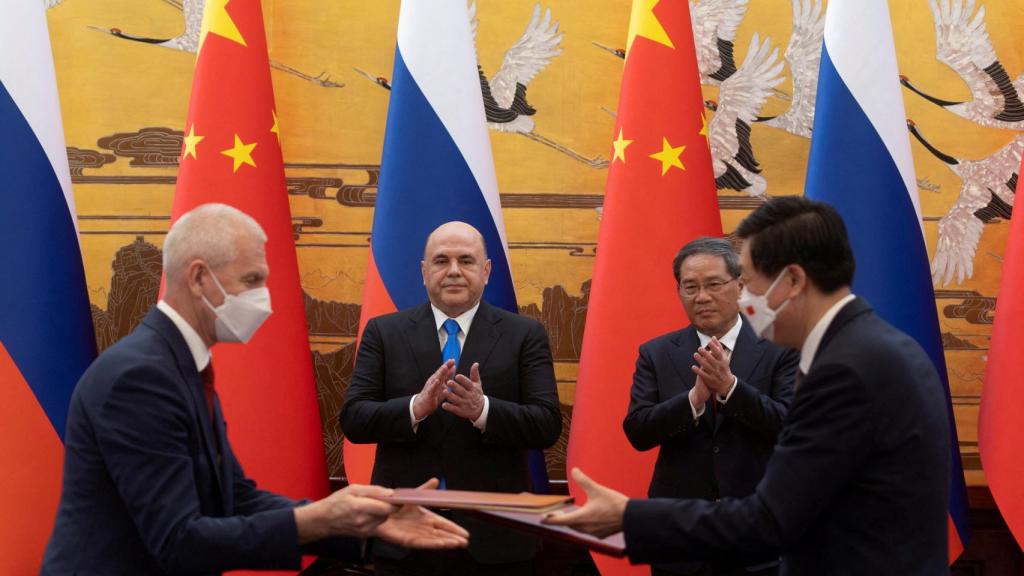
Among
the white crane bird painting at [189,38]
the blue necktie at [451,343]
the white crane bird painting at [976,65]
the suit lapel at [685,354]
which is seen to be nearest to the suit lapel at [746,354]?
the suit lapel at [685,354]

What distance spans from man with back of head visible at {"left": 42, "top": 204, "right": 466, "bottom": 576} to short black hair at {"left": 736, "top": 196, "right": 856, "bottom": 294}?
948 mm

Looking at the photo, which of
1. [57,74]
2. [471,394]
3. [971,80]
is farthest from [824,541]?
[57,74]

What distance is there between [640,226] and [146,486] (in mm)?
2342

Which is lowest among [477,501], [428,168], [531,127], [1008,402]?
[1008,402]

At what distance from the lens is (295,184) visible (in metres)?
4.37

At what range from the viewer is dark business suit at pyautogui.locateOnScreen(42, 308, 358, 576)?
1.88 meters

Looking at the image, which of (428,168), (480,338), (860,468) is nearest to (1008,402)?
(480,338)

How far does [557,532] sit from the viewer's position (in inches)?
78.7

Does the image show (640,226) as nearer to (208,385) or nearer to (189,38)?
(208,385)

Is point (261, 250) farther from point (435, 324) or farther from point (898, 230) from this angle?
point (898, 230)

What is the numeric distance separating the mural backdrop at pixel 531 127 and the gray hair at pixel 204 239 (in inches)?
87.3

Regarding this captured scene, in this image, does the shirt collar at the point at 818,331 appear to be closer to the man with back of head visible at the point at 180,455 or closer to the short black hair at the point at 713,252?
the man with back of head visible at the point at 180,455

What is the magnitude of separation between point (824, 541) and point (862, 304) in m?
0.48

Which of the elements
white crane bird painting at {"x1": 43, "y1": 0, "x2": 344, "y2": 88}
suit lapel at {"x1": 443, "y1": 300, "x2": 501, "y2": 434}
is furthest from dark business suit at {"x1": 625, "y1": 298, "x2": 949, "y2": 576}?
white crane bird painting at {"x1": 43, "y1": 0, "x2": 344, "y2": 88}
